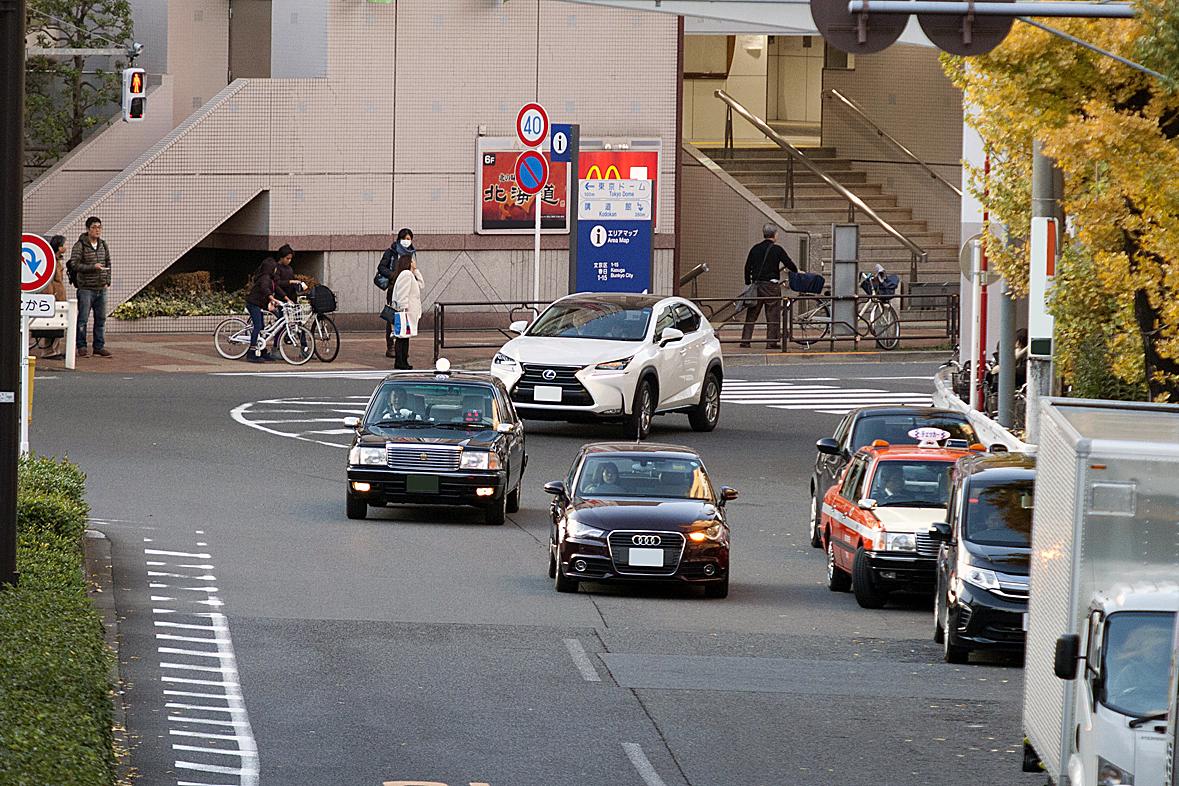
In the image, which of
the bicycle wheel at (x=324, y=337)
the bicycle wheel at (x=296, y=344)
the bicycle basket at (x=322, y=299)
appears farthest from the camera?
the bicycle wheel at (x=324, y=337)

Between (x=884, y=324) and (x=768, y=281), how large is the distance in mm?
2704

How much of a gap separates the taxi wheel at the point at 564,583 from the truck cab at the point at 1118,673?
8229mm

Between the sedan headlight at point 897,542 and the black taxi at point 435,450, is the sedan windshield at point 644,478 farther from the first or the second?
the black taxi at point 435,450

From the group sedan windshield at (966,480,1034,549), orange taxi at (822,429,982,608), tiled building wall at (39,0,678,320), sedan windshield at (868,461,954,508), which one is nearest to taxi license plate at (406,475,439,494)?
orange taxi at (822,429,982,608)

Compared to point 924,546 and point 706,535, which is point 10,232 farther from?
point 924,546

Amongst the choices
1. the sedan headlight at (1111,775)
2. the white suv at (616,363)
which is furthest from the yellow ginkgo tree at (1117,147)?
the sedan headlight at (1111,775)

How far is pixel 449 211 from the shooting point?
39.5 meters

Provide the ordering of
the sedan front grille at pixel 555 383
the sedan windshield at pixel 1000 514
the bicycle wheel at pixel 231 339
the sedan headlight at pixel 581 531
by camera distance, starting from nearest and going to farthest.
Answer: the sedan windshield at pixel 1000 514, the sedan headlight at pixel 581 531, the sedan front grille at pixel 555 383, the bicycle wheel at pixel 231 339

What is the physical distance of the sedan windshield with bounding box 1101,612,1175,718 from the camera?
9.37 meters

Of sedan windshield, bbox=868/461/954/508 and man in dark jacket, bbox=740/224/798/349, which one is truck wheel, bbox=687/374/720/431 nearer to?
man in dark jacket, bbox=740/224/798/349

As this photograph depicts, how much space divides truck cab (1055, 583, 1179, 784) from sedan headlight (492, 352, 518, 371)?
56.1 feet

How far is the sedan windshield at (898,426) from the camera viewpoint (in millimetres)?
21578

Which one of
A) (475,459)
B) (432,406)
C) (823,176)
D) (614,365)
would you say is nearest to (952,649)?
(475,459)

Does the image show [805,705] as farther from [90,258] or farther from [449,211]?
[449,211]
